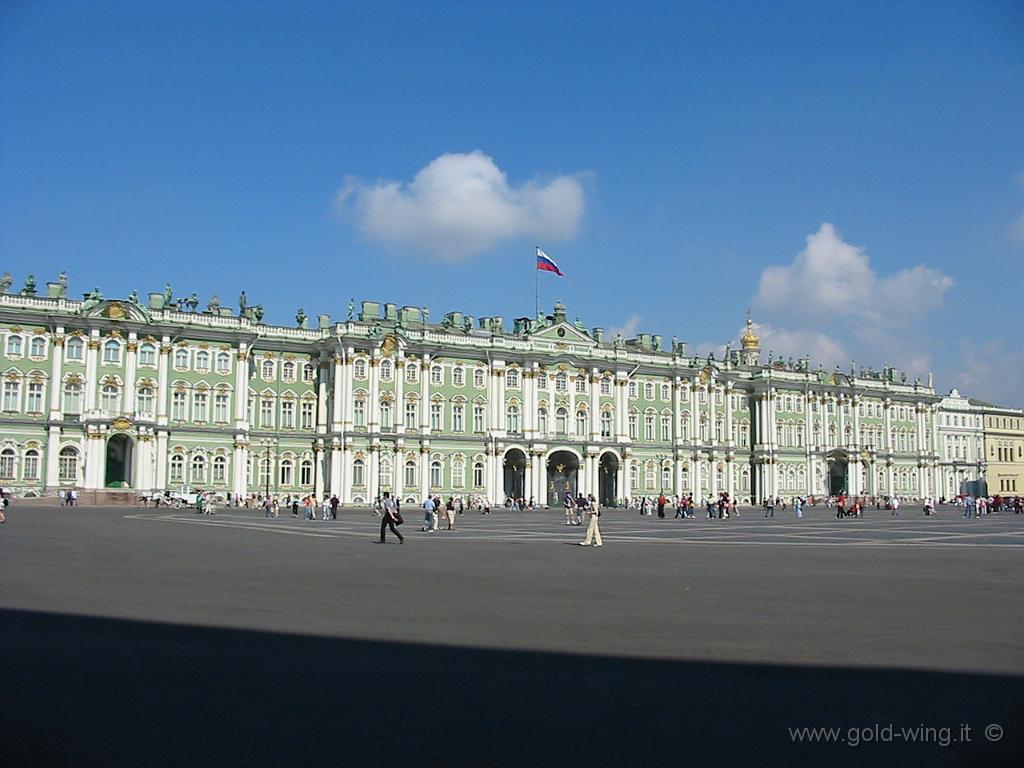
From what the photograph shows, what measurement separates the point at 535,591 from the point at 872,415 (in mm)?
108927

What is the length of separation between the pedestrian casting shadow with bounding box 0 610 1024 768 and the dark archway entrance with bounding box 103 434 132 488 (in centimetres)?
6850

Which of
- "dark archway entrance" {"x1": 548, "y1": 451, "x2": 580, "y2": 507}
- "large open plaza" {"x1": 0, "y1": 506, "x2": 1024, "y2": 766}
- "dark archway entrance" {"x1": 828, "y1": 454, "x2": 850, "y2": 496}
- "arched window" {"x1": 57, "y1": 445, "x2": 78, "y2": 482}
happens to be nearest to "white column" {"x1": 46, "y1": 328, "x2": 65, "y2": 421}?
"arched window" {"x1": 57, "y1": 445, "x2": 78, "y2": 482}

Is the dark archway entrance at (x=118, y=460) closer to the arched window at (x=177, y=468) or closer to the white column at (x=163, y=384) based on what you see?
the white column at (x=163, y=384)

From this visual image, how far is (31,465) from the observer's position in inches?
2827

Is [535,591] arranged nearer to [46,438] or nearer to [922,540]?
[922,540]

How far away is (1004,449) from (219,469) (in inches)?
4564

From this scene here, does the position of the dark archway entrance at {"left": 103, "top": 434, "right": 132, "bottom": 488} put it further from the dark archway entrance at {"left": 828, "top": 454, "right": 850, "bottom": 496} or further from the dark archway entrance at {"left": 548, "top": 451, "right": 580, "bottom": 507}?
the dark archway entrance at {"left": 828, "top": 454, "right": 850, "bottom": 496}

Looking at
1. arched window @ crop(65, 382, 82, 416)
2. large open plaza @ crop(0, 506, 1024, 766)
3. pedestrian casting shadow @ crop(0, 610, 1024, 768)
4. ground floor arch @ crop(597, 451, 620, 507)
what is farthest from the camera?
ground floor arch @ crop(597, 451, 620, 507)

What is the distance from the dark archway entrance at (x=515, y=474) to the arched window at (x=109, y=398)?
33923 millimetres

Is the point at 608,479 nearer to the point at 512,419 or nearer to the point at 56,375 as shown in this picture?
the point at 512,419

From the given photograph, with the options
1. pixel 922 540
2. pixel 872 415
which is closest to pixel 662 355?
pixel 872 415

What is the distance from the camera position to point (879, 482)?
384ft

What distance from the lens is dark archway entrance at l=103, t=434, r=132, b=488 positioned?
249 feet

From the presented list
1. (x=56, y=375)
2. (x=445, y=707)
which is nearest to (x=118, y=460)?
(x=56, y=375)
